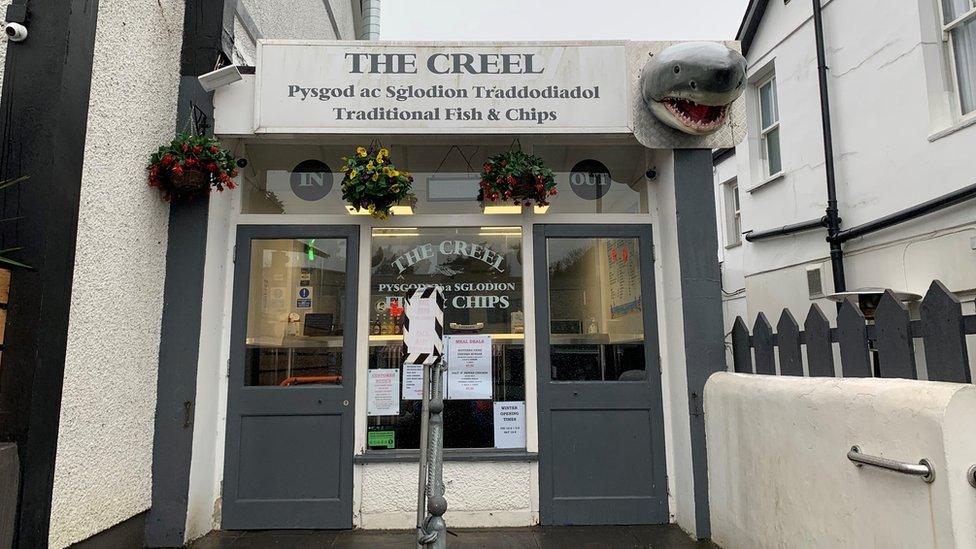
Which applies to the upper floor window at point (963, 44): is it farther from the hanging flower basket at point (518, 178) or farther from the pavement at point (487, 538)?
the pavement at point (487, 538)

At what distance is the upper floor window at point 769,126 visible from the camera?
9.46m

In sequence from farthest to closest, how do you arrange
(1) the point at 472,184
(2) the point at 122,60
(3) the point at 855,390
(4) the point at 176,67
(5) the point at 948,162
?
Result: 1. (5) the point at 948,162
2. (1) the point at 472,184
3. (4) the point at 176,67
4. (2) the point at 122,60
5. (3) the point at 855,390

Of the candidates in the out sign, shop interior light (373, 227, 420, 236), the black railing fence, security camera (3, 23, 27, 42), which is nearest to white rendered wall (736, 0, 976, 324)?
the black railing fence

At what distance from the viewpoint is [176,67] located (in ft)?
14.5

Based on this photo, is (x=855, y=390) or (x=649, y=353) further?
(x=649, y=353)

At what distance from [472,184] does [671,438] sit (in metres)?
2.73


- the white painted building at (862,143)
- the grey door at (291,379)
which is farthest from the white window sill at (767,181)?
the grey door at (291,379)

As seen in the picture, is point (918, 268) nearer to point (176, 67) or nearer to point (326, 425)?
point (326, 425)

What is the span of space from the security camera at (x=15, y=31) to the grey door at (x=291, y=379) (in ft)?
6.69

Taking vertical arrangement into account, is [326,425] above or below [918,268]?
below

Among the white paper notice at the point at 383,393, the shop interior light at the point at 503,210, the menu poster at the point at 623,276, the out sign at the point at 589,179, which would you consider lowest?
the white paper notice at the point at 383,393

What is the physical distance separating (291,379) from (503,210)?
2.26 metres

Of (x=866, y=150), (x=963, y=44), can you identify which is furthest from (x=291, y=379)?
(x=963, y=44)

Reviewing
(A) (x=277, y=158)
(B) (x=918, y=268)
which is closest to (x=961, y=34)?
(B) (x=918, y=268)
